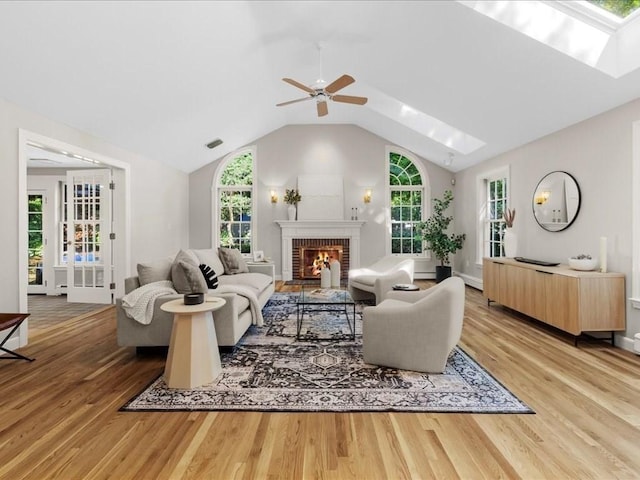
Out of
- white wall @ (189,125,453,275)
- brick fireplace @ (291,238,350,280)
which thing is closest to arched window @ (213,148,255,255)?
white wall @ (189,125,453,275)

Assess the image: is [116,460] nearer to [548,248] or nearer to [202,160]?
[548,248]

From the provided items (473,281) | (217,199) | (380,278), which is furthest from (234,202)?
(473,281)

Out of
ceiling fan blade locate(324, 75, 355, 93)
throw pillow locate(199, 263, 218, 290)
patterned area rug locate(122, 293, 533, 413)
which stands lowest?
patterned area rug locate(122, 293, 533, 413)

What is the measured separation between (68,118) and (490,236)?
660cm

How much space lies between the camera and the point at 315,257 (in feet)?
27.2

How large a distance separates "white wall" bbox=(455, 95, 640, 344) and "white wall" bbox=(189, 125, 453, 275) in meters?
3.05

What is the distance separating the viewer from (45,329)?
171 inches

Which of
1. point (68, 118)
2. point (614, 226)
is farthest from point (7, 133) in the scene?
point (614, 226)

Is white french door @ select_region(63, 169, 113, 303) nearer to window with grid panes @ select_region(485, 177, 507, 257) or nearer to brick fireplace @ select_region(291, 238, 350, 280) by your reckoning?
brick fireplace @ select_region(291, 238, 350, 280)

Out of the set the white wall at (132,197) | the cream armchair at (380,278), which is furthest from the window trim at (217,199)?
the cream armchair at (380,278)

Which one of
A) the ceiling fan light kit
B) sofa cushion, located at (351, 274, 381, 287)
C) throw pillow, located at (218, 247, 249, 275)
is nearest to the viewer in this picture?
sofa cushion, located at (351, 274, 381, 287)

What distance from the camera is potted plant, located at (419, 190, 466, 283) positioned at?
24.7 feet

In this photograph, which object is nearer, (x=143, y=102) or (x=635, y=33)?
(x=635, y=33)

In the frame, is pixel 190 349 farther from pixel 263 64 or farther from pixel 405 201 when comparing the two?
pixel 405 201
